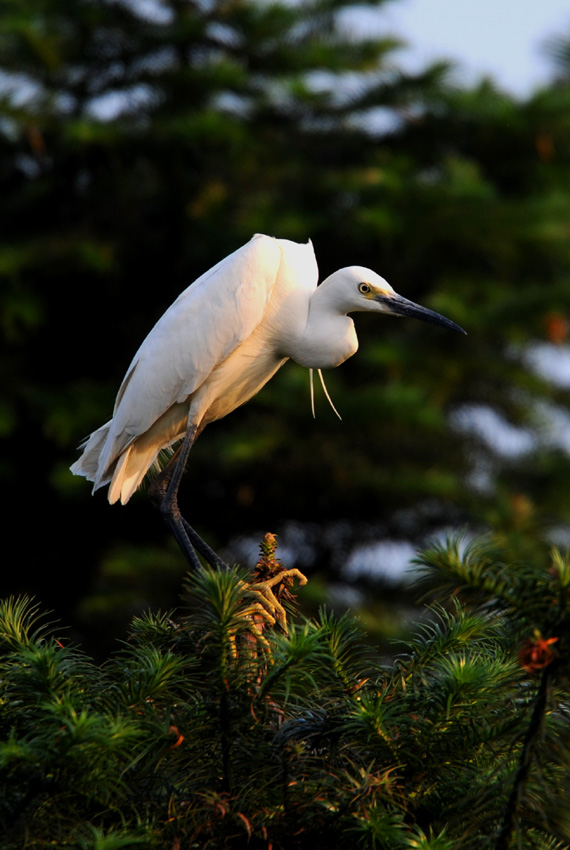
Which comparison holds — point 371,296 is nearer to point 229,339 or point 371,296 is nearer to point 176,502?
point 229,339

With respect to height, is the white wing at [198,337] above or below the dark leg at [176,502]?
above

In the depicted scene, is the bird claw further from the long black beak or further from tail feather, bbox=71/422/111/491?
tail feather, bbox=71/422/111/491

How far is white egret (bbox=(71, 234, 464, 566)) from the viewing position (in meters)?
3.70

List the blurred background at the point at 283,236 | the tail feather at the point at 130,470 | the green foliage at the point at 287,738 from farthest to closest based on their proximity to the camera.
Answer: the blurred background at the point at 283,236
the tail feather at the point at 130,470
the green foliage at the point at 287,738

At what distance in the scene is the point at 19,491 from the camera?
389 inches

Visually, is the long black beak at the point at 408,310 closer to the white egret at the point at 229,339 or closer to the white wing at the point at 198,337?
the white egret at the point at 229,339

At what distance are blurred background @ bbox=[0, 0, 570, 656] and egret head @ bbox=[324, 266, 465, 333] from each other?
4.46 meters

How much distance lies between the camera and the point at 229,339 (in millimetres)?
3719

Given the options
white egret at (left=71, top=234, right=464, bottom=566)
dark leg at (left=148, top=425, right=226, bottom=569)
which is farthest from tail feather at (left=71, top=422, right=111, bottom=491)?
dark leg at (left=148, top=425, right=226, bottom=569)

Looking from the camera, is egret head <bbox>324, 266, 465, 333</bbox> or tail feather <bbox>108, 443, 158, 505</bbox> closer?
egret head <bbox>324, 266, 465, 333</bbox>

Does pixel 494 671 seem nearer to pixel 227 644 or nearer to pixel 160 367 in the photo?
pixel 227 644

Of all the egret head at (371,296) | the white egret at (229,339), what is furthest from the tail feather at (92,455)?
the egret head at (371,296)

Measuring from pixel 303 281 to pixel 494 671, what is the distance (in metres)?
2.03

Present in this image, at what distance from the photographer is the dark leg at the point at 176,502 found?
370 centimetres
